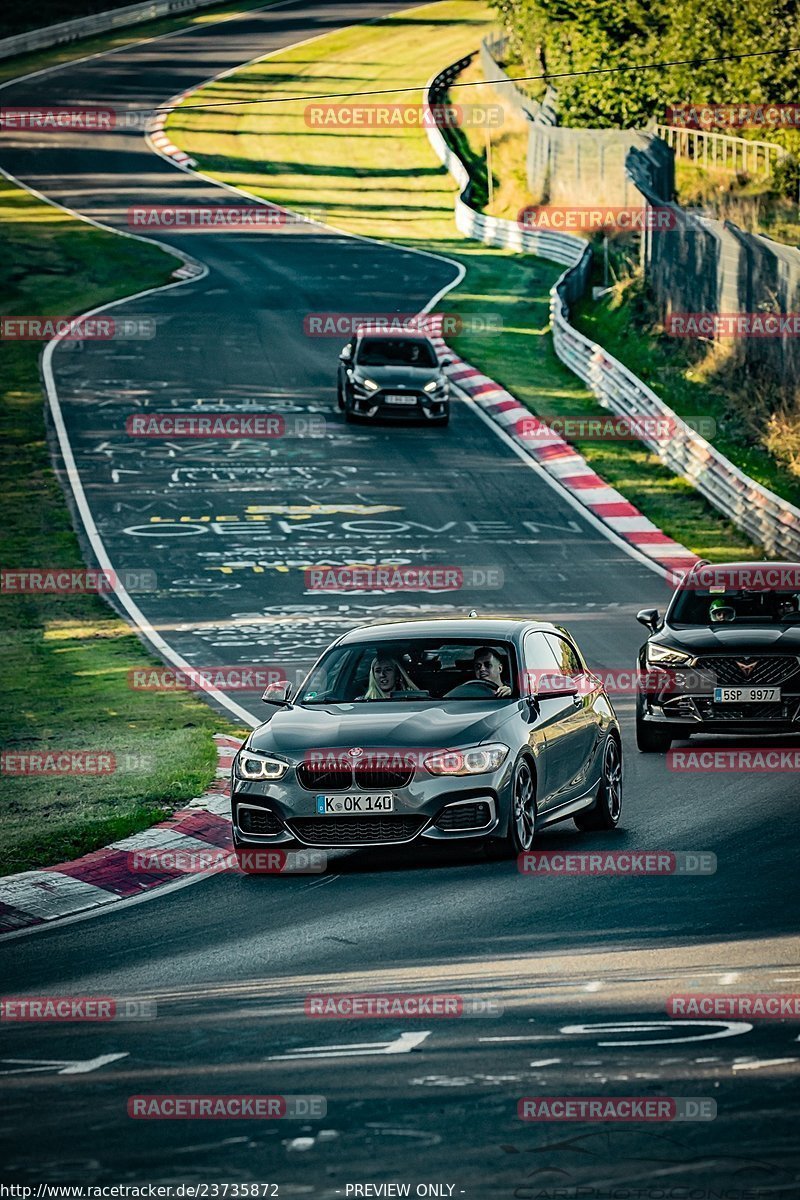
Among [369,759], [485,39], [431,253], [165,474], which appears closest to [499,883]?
[369,759]

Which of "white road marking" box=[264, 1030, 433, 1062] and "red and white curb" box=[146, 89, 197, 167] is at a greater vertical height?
"white road marking" box=[264, 1030, 433, 1062]

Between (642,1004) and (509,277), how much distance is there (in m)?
43.2

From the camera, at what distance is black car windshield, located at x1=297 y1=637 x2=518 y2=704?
13.2m

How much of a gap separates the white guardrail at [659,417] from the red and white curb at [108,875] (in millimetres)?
13692

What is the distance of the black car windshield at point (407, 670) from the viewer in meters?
13.2

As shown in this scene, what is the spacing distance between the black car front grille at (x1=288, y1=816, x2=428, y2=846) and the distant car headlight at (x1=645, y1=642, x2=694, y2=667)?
566 cm

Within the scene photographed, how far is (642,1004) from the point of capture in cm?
866

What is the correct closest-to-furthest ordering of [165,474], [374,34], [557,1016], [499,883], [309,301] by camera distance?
1. [557,1016]
2. [499,883]
3. [165,474]
4. [309,301]
5. [374,34]

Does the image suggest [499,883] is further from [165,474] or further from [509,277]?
[509,277]

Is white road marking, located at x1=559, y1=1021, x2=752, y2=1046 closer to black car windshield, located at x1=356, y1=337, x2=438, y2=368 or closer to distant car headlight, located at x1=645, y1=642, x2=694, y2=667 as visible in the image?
distant car headlight, located at x1=645, y1=642, x2=694, y2=667

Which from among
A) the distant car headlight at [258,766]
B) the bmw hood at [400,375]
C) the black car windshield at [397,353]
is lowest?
the bmw hood at [400,375]

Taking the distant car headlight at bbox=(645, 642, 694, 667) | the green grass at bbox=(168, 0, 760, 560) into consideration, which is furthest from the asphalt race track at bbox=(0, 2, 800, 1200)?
the green grass at bbox=(168, 0, 760, 560)

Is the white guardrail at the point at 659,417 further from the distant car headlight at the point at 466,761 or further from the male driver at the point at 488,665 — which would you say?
the distant car headlight at the point at 466,761

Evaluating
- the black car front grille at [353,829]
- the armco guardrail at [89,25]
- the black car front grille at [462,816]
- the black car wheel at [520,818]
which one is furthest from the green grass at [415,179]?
the black car front grille at [353,829]
